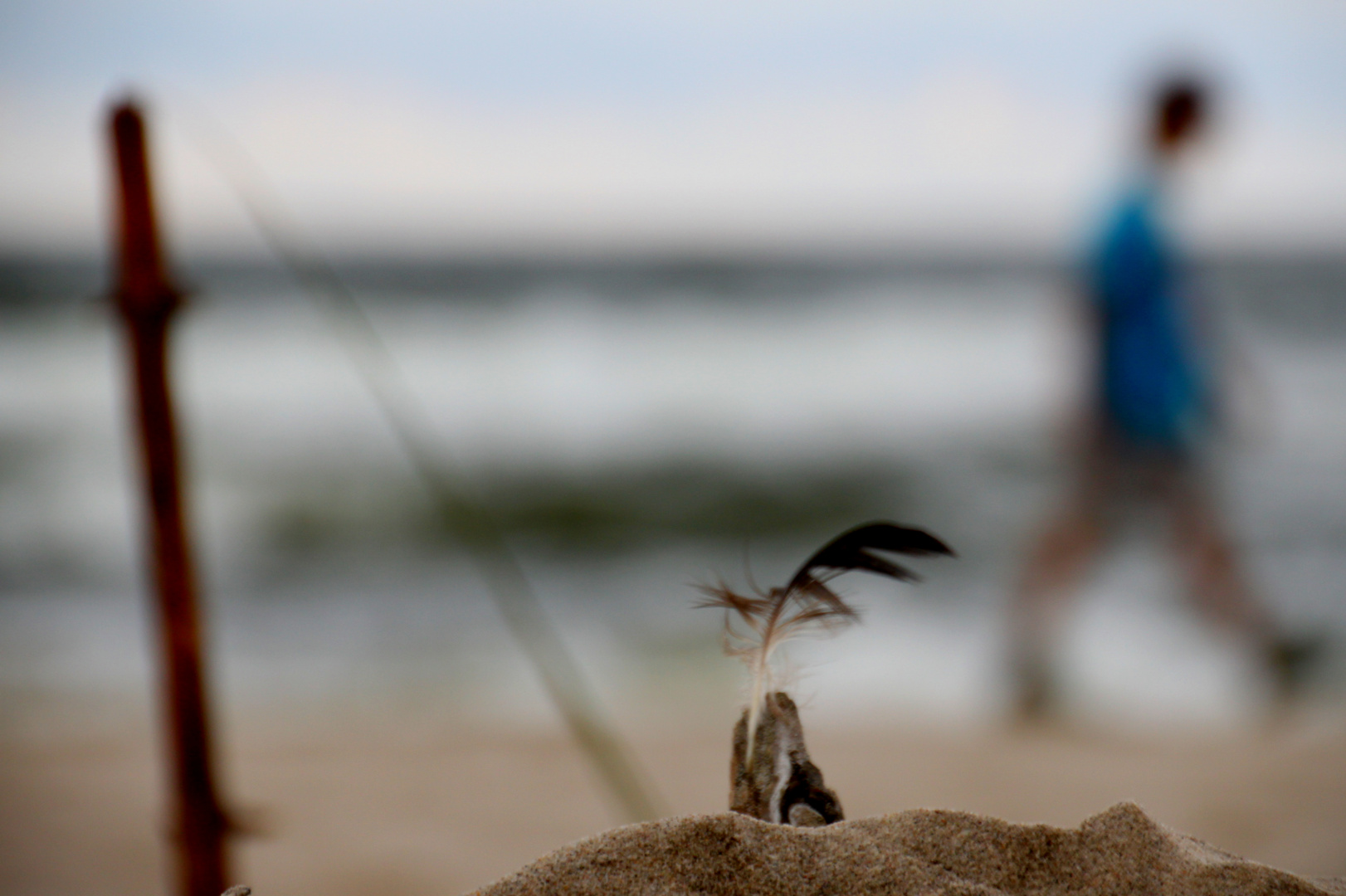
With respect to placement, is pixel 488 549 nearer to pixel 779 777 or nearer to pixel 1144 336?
pixel 1144 336

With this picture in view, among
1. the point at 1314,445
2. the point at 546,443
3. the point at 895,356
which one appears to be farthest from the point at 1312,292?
the point at 546,443

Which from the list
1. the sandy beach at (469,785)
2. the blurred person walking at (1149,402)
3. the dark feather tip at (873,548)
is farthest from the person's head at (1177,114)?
the dark feather tip at (873,548)

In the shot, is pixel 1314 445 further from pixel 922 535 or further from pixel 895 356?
pixel 922 535

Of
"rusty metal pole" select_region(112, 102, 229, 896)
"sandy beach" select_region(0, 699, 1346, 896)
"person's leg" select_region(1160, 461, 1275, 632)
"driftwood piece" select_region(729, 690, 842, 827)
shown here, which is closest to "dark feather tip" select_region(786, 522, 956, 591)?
"driftwood piece" select_region(729, 690, 842, 827)

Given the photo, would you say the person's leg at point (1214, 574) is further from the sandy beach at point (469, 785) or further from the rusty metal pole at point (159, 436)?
the rusty metal pole at point (159, 436)

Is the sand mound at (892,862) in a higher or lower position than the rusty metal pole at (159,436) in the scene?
lower
